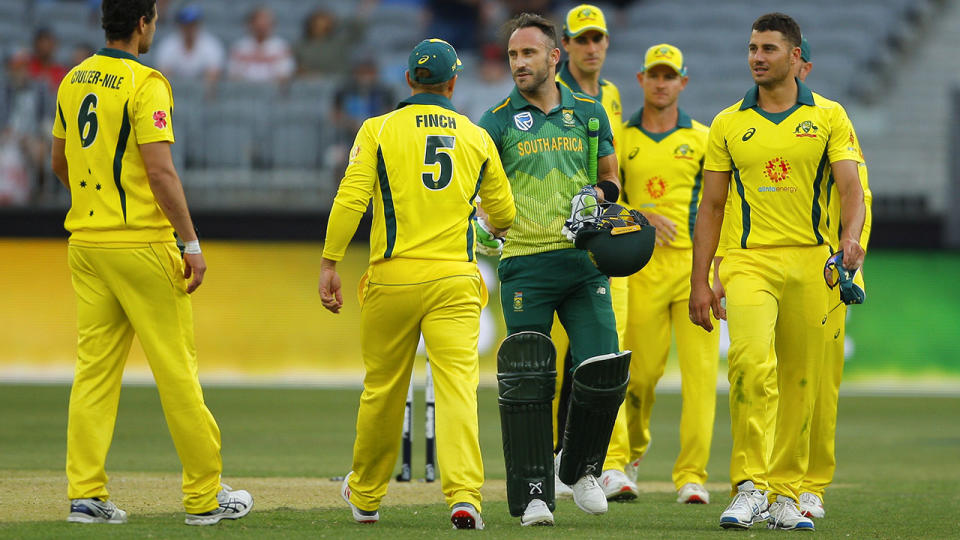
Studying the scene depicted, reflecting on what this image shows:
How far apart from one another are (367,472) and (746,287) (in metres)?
2.04

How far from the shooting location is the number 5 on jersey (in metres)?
6.58

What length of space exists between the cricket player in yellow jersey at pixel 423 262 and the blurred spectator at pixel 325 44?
11.6 m

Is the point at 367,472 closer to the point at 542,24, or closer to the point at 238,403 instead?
the point at 542,24

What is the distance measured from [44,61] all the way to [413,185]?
39.9 feet

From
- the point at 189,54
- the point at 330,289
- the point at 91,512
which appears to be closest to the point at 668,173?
the point at 330,289

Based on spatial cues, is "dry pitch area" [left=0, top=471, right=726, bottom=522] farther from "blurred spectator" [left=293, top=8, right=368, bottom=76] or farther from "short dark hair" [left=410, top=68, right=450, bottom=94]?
"blurred spectator" [left=293, top=8, right=368, bottom=76]

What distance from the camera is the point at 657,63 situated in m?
8.92

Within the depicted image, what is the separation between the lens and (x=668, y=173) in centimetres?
891

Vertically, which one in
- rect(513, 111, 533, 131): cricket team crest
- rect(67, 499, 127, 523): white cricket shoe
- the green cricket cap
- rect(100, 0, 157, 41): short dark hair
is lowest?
rect(67, 499, 127, 523): white cricket shoe

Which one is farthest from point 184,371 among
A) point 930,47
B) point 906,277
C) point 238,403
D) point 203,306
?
point 930,47

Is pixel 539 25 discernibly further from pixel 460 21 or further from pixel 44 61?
pixel 460 21

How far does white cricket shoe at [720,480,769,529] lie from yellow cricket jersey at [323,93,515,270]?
5.79ft

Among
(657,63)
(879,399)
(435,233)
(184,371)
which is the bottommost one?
(879,399)

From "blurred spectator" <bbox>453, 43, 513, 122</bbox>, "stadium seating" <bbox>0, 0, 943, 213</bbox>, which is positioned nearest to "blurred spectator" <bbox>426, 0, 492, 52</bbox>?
"stadium seating" <bbox>0, 0, 943, 213</bbox>
